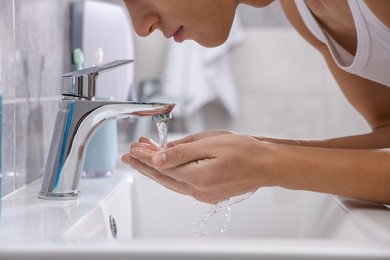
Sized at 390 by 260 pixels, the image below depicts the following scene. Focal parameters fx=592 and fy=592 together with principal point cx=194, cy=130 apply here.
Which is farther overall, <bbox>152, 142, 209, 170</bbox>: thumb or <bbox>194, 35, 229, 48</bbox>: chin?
<bbox>194, 35, 229, 48</bbox>: chin

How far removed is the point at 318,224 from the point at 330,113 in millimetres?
1311

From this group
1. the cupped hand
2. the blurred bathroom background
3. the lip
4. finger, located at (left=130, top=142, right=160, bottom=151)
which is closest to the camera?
the cupped hand

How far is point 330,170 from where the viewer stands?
651 mm

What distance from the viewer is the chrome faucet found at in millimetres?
779

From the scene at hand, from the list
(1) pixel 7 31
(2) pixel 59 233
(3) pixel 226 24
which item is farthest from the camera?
(3) pixel 226 24

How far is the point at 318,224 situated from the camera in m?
0.85

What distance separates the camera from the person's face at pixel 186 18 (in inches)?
31.7

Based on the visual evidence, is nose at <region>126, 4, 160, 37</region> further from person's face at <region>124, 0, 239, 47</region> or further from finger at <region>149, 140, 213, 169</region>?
finger at <region>149, 140, 213, 169</region>

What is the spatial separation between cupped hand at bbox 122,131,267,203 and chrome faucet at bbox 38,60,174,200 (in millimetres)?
154

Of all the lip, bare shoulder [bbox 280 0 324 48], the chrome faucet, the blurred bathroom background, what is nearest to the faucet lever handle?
the chrome faucet

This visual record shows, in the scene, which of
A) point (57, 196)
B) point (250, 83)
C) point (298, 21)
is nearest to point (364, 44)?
point (298, 21)

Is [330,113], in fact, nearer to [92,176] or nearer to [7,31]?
[92,176]

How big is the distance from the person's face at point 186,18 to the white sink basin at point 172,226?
25cm

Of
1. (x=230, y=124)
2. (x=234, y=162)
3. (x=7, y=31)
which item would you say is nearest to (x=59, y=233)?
(x=234, y=162)
